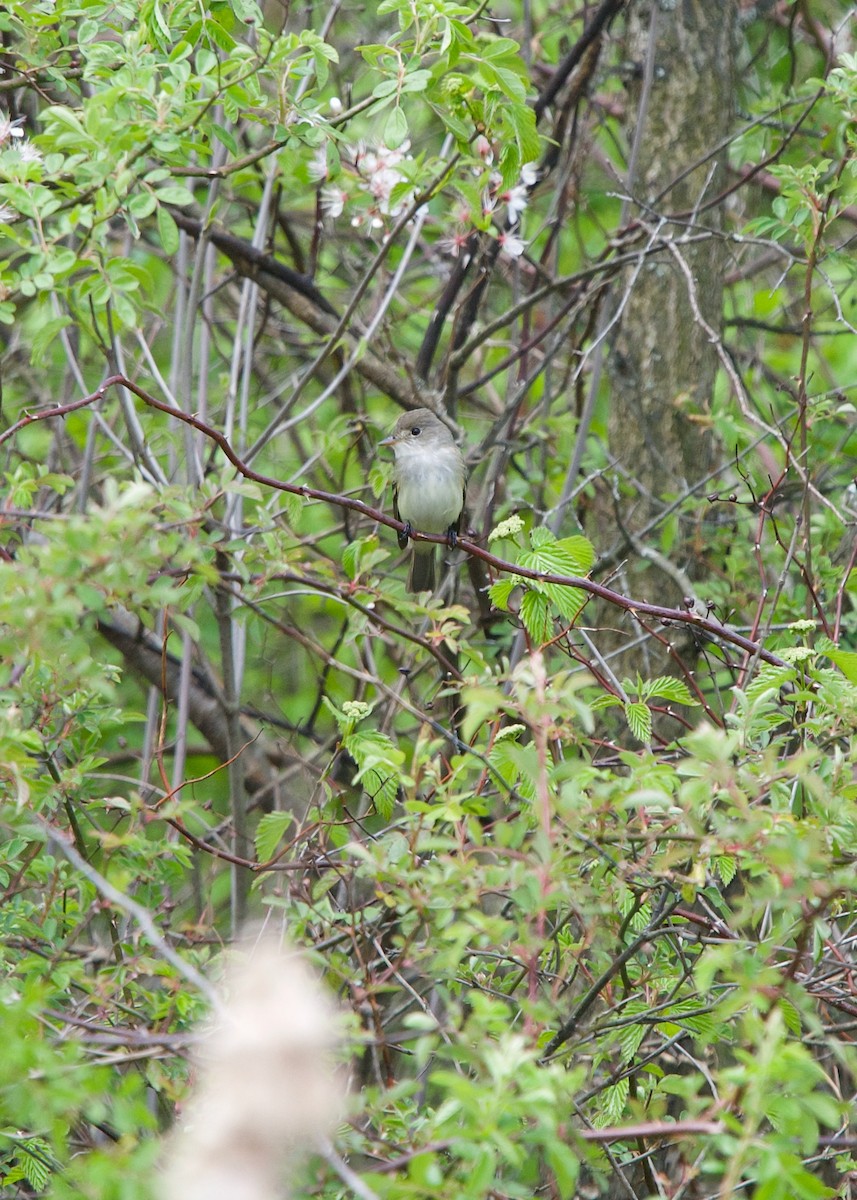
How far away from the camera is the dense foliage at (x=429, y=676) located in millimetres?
2033

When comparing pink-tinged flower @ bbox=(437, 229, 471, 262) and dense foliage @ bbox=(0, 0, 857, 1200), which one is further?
pink-tinged flower @ bbox=(437, 229, 471, 262)

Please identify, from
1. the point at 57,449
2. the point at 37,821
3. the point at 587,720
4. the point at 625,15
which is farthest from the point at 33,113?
the point at 587,720

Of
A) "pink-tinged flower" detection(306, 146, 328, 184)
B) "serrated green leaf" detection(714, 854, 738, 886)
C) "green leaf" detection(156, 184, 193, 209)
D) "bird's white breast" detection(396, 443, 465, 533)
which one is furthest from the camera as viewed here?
"bird's white breast" detection(396, 443, 465, 533)


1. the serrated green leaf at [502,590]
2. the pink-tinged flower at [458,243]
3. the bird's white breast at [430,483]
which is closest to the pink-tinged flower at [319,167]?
the pink-tinged flower at [458,243]

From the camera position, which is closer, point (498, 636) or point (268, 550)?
point (268, 550)

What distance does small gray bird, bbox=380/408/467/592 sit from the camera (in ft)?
17.6

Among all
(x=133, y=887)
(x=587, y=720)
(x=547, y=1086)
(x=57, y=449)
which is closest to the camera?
(x=547, y=1086)

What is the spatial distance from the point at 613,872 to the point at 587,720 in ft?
1.99

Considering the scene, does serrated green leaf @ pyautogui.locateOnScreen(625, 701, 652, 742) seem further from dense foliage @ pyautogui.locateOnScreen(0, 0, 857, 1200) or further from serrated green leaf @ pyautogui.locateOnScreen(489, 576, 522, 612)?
serrated green leaf @ pyautogui.locateOnScreen(489, 576, 522, 612)

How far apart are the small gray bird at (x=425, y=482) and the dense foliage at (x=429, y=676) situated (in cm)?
14

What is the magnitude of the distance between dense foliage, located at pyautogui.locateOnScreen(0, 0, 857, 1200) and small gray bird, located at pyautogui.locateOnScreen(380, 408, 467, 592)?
139 millimetres

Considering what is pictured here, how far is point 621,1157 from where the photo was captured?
3197mm

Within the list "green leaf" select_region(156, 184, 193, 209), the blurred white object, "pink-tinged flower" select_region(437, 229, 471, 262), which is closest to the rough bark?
"pink-tinged flower" select_region(437, 229, 471, 262)

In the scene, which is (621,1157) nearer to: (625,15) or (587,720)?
(587,720)
